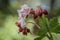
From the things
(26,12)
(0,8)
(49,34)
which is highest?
(0,8)

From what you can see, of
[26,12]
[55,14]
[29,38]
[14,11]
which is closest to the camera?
[26,12]

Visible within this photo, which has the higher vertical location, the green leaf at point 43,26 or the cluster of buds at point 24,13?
the cluster of buds at point 24,13

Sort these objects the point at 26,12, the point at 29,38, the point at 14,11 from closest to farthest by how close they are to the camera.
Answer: the point at 26,12, the point at 29,38, the point at 14,11

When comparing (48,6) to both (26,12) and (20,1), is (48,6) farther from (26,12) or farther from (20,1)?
(26,12)

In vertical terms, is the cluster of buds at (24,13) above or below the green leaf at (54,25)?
above

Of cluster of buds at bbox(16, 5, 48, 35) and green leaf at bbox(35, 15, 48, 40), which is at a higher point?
cluster of buds at bbox(16, 5, 48, 35)

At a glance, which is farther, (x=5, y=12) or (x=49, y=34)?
(x=5, y=12)

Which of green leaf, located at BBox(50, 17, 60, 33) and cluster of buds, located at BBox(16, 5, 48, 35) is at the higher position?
cluster of buds, located at BBox(16, 5, 48, 35)

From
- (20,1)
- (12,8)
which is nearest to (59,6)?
(20,1)

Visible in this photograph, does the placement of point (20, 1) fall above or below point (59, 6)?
above
